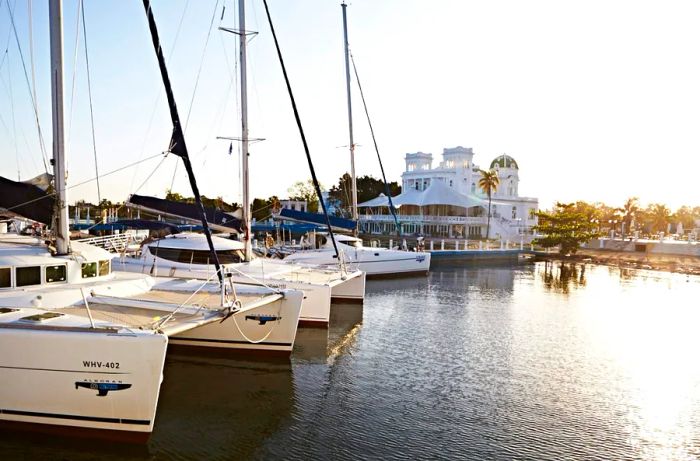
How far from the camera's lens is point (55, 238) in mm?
11906

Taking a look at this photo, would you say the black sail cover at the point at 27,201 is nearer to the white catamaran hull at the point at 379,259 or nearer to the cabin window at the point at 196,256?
the cabin window at the point at 196,256

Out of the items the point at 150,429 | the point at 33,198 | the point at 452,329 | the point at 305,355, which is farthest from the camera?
the point at 452,329

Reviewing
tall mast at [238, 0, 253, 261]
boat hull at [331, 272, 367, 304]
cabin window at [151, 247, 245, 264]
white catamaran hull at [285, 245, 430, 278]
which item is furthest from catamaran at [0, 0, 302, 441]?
white catamaran hull at [285, 245, 430, 278]

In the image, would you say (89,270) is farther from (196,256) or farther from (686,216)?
(686,216)

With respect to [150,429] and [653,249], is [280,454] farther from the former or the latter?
[653,249]

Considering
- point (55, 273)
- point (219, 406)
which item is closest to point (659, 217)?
point (219, 406)

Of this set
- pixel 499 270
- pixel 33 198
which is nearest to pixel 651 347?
pixel 33 198

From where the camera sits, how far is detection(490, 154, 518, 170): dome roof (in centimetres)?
9138

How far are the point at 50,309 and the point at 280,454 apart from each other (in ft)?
18.2

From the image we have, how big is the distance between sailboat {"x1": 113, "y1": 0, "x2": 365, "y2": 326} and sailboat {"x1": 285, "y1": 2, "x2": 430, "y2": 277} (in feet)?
23.3

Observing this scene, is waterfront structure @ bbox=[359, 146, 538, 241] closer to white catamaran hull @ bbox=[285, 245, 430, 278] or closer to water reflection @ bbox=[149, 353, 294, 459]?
white catamaran hull @ bbox=[285, 245, 430, 278]

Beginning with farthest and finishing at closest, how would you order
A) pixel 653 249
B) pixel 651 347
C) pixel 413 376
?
pixel 653 249 < pixel 651 347 < pixel 413 376

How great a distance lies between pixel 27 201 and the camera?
1173 centimetres

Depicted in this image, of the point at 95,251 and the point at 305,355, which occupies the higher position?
the point at 95,251
